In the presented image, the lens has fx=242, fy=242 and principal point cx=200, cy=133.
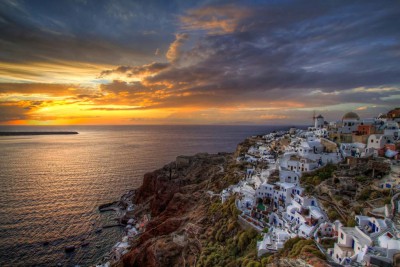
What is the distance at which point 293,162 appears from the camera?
47500mm

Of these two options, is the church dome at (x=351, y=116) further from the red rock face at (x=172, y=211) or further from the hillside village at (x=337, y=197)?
the red rock face at (x=172, y=211)

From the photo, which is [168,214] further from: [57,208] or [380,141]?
[380,141]

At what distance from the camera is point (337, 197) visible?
1316 inches

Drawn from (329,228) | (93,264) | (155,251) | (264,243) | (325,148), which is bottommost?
(93,264)

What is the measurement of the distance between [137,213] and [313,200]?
47.1m

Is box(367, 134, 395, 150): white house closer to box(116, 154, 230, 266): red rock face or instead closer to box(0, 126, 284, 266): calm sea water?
box(116, 154, 230, 266): red rock face

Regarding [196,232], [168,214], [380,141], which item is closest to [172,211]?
[168,214]

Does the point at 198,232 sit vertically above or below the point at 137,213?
above

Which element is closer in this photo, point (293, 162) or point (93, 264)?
point (93, 264)

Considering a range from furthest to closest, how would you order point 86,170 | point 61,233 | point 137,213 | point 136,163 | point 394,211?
point 136,163, point 86,170, point 137,213, point 61,233, point 394,211

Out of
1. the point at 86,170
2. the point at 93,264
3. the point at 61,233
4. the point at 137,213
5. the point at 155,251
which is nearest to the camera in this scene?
the point at 155,251

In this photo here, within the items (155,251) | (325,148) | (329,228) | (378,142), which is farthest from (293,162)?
(155,251)

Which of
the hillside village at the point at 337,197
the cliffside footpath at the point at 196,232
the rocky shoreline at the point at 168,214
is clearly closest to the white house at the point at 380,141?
the hillside village at the point at 337,197

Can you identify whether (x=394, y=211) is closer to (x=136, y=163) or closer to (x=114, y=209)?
(x=114, y=209)
